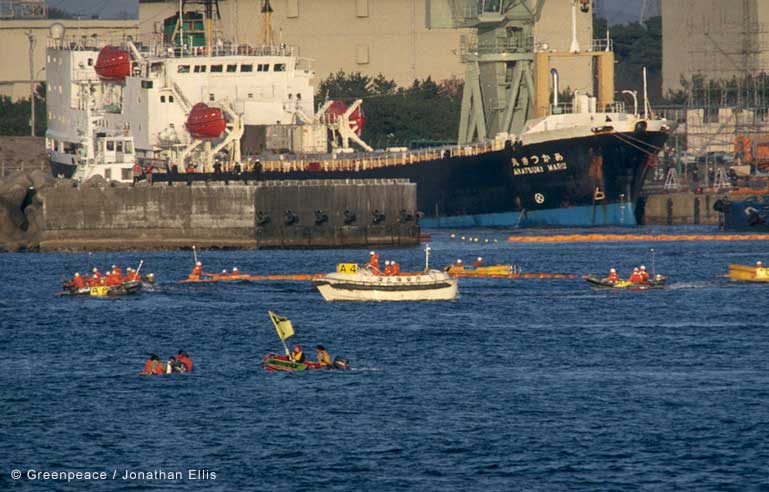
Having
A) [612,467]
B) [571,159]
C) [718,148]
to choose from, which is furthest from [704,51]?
[612,467]

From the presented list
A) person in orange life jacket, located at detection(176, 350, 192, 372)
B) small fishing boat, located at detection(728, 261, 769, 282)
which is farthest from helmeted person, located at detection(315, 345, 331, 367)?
small fishing boat, located at detection(728, 261, 769, 282)

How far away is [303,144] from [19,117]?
62.5 metres

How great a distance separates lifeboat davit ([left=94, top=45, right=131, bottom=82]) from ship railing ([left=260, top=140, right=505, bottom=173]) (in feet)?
52.2

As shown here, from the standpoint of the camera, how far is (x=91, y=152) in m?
140

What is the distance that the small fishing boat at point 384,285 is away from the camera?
82938 millimetres

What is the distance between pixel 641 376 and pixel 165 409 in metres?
17.7

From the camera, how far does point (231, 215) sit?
113m

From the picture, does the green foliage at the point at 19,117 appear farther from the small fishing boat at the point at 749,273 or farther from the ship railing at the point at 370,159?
the small fishing boat at the point at 749,273

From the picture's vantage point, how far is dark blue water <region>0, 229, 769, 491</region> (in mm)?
50750

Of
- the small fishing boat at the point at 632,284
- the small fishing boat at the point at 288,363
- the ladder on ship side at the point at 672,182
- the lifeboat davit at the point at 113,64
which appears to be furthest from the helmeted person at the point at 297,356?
the ladder on ship side at the point at 672,182

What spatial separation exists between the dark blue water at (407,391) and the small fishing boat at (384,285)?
624 millimetres

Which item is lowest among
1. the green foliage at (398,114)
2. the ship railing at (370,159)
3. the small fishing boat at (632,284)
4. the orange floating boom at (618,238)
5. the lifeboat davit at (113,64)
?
the small fishing boat at (632,284)

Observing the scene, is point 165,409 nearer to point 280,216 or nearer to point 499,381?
point 499,381

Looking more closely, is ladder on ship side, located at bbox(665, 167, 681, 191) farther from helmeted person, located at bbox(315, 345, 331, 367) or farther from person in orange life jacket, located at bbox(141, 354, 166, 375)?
person in orange life jacket, located at bbox(141, 354, 166, 375)
